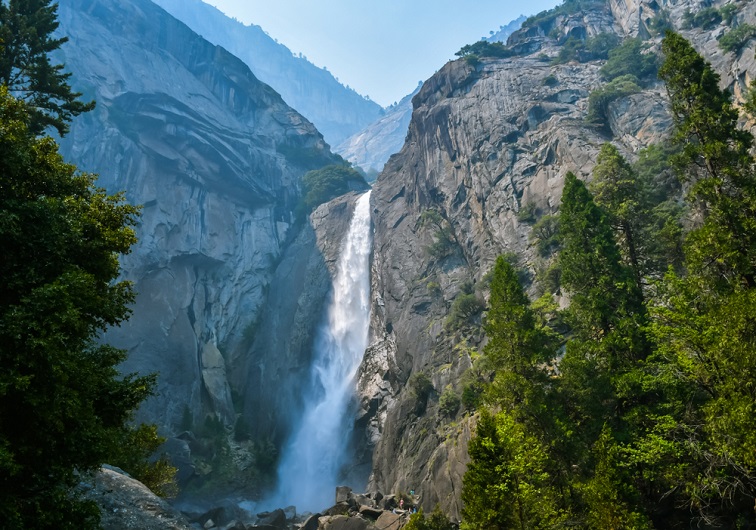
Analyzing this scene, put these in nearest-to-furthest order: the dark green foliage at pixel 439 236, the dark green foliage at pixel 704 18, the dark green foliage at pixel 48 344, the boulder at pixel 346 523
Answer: the dark green foliage at pixel 48 344 → the boulder at pixel 346 523 → the dark green foliage at pixel 704 18 → the dark green foliage at pixel 439 236

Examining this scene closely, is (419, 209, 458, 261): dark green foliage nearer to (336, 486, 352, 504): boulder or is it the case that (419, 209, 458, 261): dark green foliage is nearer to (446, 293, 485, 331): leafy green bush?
(446, 293, 485, 331): leafy green bush

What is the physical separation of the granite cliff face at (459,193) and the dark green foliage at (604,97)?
0.86 meters

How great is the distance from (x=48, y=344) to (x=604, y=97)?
56.1 metres

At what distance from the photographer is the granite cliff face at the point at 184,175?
5875 centimetres

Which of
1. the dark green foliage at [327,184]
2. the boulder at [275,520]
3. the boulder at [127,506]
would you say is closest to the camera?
the boulder at [127,506]

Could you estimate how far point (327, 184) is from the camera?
8688 centimetres

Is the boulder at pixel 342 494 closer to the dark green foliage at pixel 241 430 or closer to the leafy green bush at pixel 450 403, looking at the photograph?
the leafy green bush at pixel 450 403

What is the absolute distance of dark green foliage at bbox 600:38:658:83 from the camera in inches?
2243

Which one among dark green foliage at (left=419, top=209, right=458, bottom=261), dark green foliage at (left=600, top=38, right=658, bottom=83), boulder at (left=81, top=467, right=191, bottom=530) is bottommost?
boulder at (left=81, top=467, right=191, bottom=530)

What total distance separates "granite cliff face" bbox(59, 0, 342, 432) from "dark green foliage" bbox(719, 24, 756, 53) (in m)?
60.1

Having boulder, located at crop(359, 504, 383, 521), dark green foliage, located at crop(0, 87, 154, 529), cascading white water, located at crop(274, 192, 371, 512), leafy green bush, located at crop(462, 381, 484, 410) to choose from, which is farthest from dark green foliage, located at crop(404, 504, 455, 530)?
cascading white water, located at crop(274, 192, 371, 512)

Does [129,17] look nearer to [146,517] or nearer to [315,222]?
[315,222]

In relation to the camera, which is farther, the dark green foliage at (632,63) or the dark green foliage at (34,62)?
the dark green foliage at (632,63)

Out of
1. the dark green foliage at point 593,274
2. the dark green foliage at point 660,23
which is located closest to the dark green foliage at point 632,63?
the dark green foliage at point 660,23
